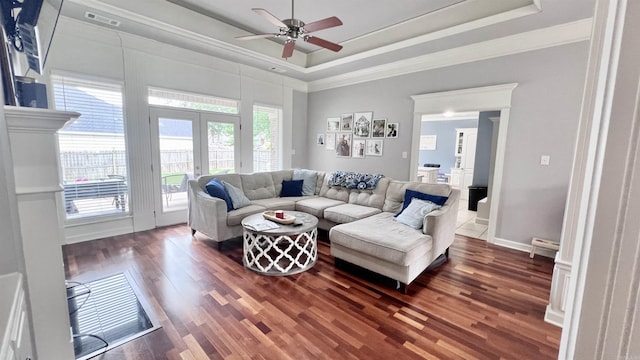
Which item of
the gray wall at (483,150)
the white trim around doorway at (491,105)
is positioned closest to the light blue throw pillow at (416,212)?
the white trim around doorway at (491,105)

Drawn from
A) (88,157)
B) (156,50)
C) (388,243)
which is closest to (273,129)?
(156,50)

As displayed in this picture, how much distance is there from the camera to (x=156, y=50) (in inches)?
158

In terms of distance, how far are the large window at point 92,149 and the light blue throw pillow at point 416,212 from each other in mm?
4020

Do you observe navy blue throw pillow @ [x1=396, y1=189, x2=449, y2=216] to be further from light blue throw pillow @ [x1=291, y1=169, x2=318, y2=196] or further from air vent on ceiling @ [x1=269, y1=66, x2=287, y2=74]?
air vent on ceiling @ [x1=269, y1=66, x2=287, y2=74]

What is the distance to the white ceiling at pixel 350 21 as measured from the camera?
10.1 ft

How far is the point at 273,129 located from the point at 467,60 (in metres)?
3.87

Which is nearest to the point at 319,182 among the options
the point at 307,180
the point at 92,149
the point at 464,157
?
the point at 307,180

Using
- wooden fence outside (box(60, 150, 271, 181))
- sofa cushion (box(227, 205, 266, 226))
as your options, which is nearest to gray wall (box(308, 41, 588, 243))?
sofa cushion (box(227, 205, 266, 226))

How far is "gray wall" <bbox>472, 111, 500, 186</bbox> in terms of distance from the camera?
5734mm

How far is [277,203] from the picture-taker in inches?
161

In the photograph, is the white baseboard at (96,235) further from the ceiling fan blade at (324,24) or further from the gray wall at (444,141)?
the gray wall at (444,141)

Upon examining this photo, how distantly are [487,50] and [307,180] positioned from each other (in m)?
3.36

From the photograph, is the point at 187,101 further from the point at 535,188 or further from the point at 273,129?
the point at 535,188

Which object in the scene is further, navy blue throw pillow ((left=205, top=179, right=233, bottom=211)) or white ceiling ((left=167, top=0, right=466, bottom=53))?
navy blue throw pillow ((left=205, top=179, right=233, bottom=211))
